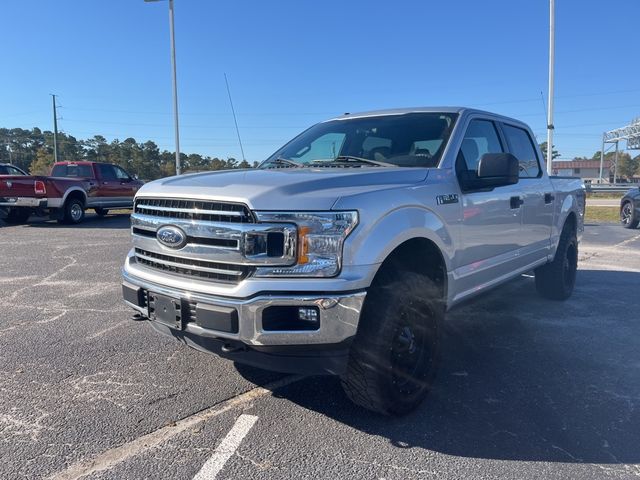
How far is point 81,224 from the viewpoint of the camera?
14680 millimetres

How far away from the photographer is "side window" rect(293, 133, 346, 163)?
423cm

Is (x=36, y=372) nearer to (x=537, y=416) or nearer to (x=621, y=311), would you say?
(x=537, y=416)

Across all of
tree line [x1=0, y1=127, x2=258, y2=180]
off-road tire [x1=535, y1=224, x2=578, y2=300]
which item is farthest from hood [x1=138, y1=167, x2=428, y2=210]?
tree line [x1=0, y1=127, x2=258, y2=180]

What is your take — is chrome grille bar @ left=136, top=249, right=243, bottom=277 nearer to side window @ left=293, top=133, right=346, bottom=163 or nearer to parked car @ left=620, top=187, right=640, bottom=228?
side window @ left=293, top=133, right=346, bottom=163

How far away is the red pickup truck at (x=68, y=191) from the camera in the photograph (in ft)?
43.5

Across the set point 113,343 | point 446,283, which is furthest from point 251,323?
point 113,343

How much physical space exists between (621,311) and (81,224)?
13.7 m

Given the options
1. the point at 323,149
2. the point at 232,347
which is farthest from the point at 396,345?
the point at 323,149

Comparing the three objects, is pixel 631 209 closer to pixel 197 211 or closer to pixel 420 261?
pixel 420 261

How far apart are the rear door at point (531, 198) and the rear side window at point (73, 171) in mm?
13719

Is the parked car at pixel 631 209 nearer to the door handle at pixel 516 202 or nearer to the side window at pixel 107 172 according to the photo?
the door handle at pixel 516 202

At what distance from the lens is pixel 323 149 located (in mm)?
4367

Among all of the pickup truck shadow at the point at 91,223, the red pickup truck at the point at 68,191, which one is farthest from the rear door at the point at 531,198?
the red pickup truck at the point at 68,191

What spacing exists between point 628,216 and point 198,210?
14976 millimetres
